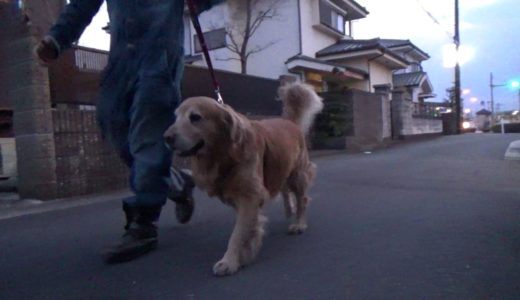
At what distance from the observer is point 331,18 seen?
1959cm

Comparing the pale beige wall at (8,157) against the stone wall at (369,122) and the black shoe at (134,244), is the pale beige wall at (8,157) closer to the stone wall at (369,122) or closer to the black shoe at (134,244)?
the black shoe at (134,244)

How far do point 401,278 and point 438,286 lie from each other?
0.17 m

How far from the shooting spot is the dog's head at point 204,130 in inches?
89.5

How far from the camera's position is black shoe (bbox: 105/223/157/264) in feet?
7.97

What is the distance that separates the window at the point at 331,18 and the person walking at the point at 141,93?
54.1ft

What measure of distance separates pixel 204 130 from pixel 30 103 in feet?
12.1

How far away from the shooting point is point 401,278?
2064 millimetres

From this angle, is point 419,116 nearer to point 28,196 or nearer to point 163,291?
point 28,196

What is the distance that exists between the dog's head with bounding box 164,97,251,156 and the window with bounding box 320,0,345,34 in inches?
662

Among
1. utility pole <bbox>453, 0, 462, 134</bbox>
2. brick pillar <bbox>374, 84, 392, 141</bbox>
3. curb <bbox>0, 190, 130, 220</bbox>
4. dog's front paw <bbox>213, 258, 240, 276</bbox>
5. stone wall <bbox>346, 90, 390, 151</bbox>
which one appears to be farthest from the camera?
utility pole <bbox>453, 0, 462, 134</bbox>

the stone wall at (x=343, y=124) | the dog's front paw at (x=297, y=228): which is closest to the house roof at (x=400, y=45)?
the stone wall at (x=343, y=124)

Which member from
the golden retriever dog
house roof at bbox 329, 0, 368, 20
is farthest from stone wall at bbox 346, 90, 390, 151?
the golden retriever dog

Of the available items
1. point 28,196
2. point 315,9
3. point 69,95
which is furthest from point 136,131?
point 315,9

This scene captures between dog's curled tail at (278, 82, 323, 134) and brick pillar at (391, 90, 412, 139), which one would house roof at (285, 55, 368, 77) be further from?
dog's curled tail at (278, 82, 323, 134)
